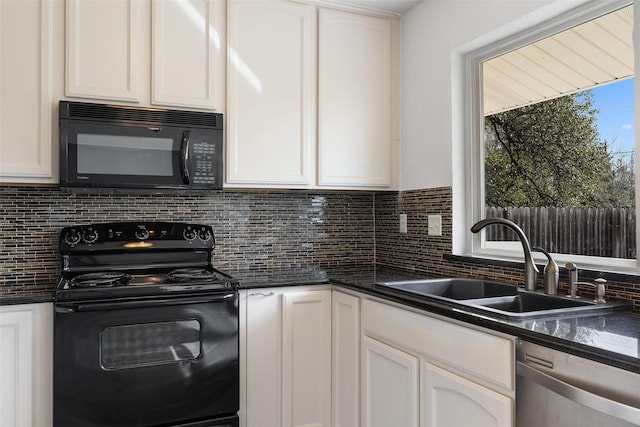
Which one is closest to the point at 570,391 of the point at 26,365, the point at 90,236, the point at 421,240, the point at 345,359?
the point at 345,359

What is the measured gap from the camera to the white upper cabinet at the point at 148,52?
2.28 meters

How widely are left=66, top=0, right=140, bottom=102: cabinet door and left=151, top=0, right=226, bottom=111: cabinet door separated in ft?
Result: 0.30

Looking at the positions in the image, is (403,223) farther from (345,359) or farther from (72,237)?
(72,237)

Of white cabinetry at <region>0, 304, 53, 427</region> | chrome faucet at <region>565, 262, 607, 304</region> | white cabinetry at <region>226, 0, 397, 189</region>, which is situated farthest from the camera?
white cabinetry at <region>226, 0, 397, 189</region>

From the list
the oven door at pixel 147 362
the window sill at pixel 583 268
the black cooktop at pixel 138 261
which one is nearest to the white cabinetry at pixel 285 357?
the oven door at pixel 147 362

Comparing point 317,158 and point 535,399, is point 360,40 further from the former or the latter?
point 535,399

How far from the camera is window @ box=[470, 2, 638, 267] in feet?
6.17

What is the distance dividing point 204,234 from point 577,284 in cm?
178

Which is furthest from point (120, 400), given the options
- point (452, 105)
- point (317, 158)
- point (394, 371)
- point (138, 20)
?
point (452, 105)

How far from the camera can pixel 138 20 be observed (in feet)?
7.79

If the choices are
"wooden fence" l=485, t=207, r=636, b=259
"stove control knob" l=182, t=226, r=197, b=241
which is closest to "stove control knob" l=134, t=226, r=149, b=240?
"stove control knob" l=182, t=226, r=197, b=241

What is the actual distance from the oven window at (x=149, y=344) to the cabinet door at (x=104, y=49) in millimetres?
1055

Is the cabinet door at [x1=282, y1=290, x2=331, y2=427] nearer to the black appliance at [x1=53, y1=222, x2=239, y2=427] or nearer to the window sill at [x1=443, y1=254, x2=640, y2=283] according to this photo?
the black appliance at [x1=53, y1=222, x2=239, y2=427]

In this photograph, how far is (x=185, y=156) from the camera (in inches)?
94.2
